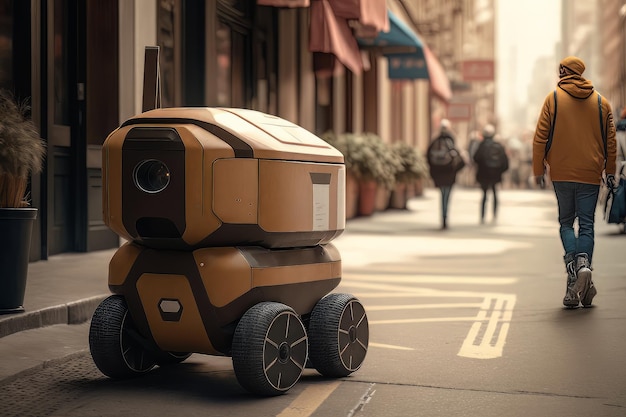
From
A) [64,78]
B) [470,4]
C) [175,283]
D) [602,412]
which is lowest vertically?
[602,412]

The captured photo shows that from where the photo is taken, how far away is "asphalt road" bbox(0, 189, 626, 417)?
5.37 m

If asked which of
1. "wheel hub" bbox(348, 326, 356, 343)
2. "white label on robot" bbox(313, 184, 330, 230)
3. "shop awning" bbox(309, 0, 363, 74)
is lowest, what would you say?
"wheel hub" bbox(348, 326, 356, 343)

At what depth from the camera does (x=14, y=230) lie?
23.9ft

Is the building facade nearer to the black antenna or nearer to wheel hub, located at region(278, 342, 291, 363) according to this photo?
the black antenna

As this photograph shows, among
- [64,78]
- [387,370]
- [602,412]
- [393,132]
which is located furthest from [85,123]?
[393,132]

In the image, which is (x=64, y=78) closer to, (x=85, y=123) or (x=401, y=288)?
(x=85, y=123)

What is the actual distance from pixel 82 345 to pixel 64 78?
6286 mm

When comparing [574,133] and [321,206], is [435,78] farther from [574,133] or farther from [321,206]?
[321,206]

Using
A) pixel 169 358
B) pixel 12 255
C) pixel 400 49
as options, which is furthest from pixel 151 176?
pixel 400 49

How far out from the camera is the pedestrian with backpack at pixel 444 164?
19.9 m

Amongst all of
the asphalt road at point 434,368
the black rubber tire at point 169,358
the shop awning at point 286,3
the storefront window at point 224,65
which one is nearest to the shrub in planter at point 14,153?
the asphalt road at point 434,368

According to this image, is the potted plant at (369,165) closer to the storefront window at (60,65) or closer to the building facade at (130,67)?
the building facade at (130,67)

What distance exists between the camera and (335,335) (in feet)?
19.6

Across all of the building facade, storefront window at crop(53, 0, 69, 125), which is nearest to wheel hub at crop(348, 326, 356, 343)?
the building facade
